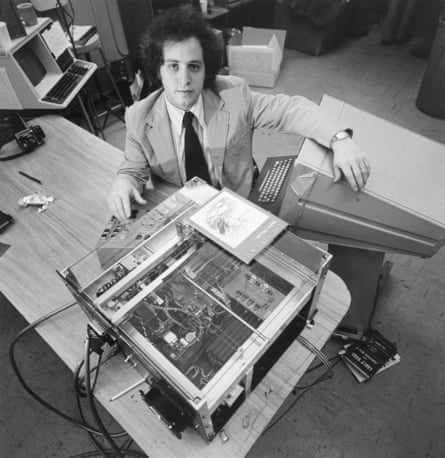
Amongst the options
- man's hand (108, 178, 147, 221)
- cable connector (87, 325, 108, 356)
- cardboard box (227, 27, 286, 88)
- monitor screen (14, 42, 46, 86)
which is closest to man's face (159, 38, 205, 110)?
man's hand (108, 178, 147, 221)

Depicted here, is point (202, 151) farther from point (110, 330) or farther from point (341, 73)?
point (341, 73)

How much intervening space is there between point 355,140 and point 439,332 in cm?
115

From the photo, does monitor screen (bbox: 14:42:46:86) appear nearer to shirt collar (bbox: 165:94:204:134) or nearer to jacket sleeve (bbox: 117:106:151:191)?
jacket sleeve (bbox: 117:106:151:191)

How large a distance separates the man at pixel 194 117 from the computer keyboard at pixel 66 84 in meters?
0.72

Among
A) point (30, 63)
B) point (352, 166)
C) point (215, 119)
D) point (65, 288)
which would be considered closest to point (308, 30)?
point (30, 63)

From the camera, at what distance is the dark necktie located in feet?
4.04

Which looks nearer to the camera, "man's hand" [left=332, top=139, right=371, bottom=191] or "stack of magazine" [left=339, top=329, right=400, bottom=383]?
"man's hand" [left=332, top=139, right=371, bottom=191]

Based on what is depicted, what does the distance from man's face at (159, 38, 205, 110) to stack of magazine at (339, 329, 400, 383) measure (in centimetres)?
127

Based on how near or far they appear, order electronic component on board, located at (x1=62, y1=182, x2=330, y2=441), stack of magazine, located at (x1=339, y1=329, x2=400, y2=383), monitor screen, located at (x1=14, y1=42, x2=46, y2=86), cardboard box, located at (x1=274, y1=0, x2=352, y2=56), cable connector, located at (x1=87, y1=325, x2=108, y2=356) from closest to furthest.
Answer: electronic component on board, located at (x1=62, y1=182, x2=330, y2=441) < cable connector, located at (x1=87, y1=325, x2=108, y2=356) < stack of magazine, located at (x1=339, y1=329, x2=400, y2=383) < monitor screen, located at (x1=14, y1=42, x2=46, y2=86) < cardboard box, located at (x1=274, y1=0, x2=352, y2=56)

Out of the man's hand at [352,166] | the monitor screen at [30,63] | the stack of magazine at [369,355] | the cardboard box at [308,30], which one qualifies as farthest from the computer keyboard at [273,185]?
the cardboard box at [308,30]

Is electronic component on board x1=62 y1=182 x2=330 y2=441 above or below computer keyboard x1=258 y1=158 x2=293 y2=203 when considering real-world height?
above

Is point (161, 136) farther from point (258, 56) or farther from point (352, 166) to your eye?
point (258, 56)

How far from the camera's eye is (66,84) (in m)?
1.87

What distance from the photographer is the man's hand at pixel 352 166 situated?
0.89 metres
